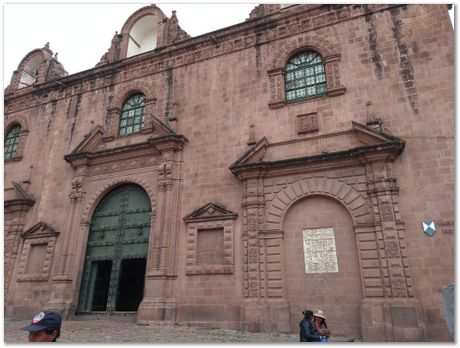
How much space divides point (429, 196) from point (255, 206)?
4.54m

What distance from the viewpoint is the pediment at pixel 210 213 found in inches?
435

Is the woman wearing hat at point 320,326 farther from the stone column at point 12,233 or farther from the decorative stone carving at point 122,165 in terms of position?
the stone column at point 12,233

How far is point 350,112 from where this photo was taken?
1093 cm

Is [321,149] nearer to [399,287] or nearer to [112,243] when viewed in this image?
[399,287]

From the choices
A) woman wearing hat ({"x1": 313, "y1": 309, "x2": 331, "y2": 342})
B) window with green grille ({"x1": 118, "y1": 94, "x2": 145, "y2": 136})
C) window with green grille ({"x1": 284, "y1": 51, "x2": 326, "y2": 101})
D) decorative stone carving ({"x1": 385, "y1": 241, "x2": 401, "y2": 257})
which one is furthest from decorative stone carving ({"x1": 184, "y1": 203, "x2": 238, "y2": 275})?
→ window with green grille ({"x1": 118, "y1": 94, "x2": 145, "y2": 136})

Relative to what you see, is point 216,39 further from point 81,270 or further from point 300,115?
point 81,270

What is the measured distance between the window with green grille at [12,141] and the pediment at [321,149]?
11.4 metres

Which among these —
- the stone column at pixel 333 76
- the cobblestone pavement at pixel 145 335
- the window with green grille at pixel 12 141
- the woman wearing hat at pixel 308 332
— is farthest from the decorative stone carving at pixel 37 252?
the stone column at pixel 333 76

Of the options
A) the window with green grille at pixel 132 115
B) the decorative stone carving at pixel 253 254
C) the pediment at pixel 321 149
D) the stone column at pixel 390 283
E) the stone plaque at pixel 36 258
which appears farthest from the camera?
the window with green grille at pixel 132 115

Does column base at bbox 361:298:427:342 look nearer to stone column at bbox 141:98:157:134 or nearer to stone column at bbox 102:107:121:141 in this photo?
stone column at bbox 141:98:157:134

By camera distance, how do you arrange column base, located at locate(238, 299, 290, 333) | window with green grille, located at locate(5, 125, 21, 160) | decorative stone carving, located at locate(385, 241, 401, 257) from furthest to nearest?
1. window with green grille, located at locate(5, 125, 21, 160)
2. column base, located at locate(238, 299, 290, 333)
3. decorative stone carving, located at locate(385, 241, 401, 257)

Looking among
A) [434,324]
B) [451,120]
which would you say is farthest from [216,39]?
[434,324]

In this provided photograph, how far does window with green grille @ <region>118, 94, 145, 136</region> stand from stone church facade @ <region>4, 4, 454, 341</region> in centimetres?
6

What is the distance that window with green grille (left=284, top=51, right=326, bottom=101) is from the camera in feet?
38.8
